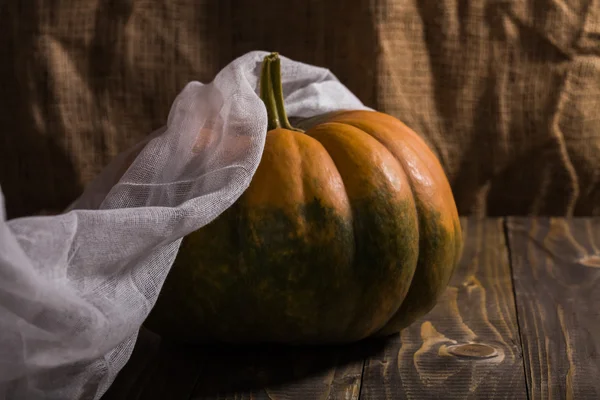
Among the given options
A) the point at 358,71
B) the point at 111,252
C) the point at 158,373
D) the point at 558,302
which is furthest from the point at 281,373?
the point at 358,71

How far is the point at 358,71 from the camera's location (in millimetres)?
1558

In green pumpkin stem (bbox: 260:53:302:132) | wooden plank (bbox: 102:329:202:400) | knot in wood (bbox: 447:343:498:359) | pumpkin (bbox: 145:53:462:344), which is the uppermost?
green pumpkin stem (bbox: 260:53:302:132)

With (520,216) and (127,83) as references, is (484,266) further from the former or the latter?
(127,83)

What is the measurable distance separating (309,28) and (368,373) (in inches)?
31.2

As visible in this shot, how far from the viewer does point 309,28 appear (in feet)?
5.05

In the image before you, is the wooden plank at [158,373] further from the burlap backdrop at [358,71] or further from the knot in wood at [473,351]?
the burlap backdrop at [358,71]

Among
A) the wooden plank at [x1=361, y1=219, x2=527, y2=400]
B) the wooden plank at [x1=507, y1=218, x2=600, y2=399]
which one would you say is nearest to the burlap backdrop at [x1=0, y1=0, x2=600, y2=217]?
the wooden plank at [x1=507, y1=218, x2=600, y2=399]

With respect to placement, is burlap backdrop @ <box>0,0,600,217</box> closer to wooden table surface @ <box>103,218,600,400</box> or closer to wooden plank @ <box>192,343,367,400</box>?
wooden table surface @ <box>103,218,600,400</box>

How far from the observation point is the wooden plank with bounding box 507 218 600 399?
0.88 m

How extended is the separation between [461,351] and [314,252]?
8.1 inches

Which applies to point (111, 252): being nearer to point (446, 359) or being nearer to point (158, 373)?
point (158, 373)

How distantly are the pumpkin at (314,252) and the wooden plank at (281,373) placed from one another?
2 centimetres

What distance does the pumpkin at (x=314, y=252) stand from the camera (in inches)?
34.3

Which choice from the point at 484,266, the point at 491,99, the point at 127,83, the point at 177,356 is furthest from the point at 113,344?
the point at 491,99
